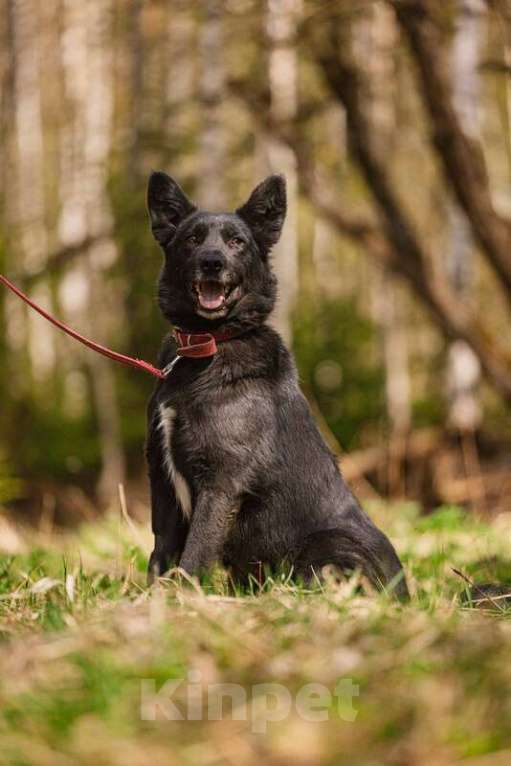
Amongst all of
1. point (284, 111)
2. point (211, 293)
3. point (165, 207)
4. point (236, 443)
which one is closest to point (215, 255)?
point (211, 293)

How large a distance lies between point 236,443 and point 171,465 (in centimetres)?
30

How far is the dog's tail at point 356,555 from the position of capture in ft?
14.0

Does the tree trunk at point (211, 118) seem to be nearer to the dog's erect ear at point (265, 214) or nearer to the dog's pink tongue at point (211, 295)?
the dog's erect ear at point (265, 214)

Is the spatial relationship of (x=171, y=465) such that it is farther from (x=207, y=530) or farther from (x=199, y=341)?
(x=199, y=341)

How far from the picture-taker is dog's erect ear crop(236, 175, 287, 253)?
4926 millimetres

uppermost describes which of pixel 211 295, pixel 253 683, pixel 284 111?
pixel 284 111

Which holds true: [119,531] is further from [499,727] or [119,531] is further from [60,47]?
[60,47]

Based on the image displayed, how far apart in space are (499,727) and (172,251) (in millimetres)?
3043

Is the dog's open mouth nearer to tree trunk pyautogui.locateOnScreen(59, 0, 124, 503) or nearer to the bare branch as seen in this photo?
the bare branch

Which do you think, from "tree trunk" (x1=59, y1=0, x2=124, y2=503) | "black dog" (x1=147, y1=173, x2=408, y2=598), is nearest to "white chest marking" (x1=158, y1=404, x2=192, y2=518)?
"black dog" (x1=147, y1=173, x2=408, y2=598)

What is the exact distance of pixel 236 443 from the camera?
14.7 feet

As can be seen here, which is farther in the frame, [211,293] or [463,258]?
[463,258]

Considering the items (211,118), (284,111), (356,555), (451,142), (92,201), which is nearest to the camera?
(356,555)

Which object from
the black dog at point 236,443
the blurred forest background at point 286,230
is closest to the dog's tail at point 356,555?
the black dog at point 236,443
